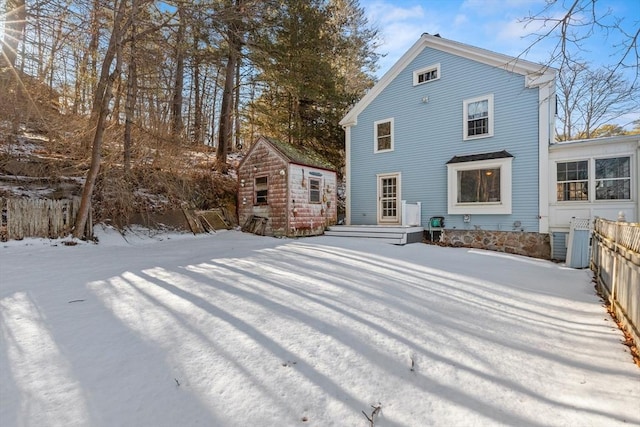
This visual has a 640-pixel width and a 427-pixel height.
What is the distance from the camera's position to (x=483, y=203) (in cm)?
979

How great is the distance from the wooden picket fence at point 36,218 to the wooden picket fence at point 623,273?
999cm

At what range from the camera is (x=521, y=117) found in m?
9.36

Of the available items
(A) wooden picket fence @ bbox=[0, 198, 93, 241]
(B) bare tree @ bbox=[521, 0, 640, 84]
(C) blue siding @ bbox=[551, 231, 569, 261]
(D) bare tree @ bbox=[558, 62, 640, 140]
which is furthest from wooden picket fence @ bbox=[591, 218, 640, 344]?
(D) bare tree @ bbox=[558, 62, 640, 140]

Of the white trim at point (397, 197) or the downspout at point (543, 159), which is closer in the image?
the downspout at point (543, 159)

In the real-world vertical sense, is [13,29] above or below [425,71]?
below

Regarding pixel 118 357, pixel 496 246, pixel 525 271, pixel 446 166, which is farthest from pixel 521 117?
pixel 118 357

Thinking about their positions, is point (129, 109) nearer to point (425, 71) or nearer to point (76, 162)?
point (76, 162)

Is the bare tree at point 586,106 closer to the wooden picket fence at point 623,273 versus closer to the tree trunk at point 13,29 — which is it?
the wooden picket fence at point 623,273

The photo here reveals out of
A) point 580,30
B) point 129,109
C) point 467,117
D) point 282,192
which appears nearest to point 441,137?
point 467,117

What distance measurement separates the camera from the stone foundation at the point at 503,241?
8992 mm

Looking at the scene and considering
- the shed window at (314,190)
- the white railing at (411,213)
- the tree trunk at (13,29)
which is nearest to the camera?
the tree trunk at (13,29)

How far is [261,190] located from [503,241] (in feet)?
26.8

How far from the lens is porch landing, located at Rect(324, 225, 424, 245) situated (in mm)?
9578

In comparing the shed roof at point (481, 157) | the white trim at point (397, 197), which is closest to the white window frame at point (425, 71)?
the shed roof at point (481, 157)
